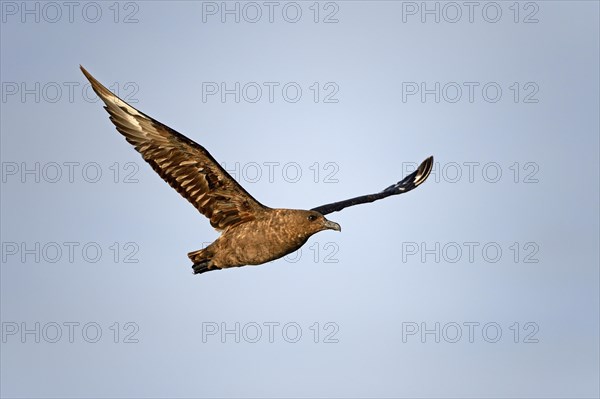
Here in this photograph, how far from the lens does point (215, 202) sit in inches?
814

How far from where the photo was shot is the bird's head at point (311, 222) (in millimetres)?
19672

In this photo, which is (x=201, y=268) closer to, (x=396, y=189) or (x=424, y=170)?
(x=396, y=189)

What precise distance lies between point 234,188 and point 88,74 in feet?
11.2

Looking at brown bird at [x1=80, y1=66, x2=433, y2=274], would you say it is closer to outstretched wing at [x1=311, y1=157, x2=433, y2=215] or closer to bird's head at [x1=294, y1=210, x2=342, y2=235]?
bird's head at [x1=294, y1=210, x2=342, y2=235]

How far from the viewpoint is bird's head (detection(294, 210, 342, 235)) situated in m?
19.7

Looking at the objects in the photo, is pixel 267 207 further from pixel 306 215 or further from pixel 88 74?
pixel 88 74

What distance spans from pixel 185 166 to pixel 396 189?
5213mm

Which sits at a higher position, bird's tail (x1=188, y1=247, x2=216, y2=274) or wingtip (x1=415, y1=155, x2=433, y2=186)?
wingtip (x1=415, y1=155, x2=433, y2=186)

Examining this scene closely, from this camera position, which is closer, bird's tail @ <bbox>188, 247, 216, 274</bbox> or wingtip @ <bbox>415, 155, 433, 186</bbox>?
bird's tail @ <bbox>188, 247, 216, 274</bbox>

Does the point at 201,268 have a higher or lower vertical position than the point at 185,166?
lower

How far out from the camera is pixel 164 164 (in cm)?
2036

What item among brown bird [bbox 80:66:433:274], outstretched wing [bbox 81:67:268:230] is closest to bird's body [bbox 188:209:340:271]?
brown bird [bbox 80:66:433:274]

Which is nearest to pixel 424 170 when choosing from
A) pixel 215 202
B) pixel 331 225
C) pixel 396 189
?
pixel 396 189

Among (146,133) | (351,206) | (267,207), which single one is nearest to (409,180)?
(351,206)
